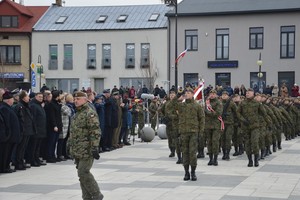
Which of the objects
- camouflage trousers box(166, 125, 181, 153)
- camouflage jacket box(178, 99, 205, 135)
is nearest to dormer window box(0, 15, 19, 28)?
camouflage trousers box(166, 125, 181, 153)

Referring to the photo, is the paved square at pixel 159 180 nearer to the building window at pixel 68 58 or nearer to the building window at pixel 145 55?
the building window at pixel 145 55

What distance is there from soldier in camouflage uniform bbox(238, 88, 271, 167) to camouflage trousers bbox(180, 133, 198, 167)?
134 inches

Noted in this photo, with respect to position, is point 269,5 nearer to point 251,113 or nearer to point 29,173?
point 251,113

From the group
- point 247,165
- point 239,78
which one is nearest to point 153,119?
point 247,165

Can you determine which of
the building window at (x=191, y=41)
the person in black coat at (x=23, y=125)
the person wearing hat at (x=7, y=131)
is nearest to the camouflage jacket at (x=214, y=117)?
the person in black coat at (x=23, y=125)

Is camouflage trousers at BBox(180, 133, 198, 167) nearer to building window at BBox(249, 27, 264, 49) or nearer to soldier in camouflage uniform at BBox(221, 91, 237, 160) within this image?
soldier in camouflage uniform at BBox(221, 91, 237, 160)

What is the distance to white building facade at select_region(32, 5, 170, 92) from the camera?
52.8 m

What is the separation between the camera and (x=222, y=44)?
5050 centimetres

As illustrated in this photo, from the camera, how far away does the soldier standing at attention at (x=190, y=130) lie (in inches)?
556

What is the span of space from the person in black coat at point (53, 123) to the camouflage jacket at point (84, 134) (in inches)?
278

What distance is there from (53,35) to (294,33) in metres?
21.0

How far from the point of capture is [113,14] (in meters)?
56.5

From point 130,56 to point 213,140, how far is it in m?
37.2

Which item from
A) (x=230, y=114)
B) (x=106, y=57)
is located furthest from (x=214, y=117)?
(x=106, y=57)
